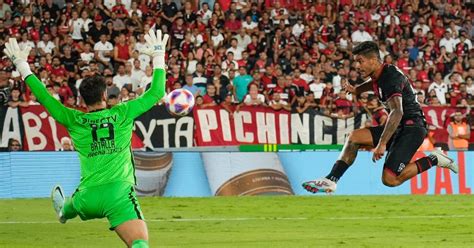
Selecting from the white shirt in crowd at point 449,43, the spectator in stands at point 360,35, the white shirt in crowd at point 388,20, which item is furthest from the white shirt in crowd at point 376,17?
the white shirt in crowd at point 449,43

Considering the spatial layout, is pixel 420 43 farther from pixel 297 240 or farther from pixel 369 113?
pixel 297 240

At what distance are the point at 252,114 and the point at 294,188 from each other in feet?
9.71

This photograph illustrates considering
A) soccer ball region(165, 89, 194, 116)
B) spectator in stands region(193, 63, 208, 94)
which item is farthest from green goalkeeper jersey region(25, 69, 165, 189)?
spectator in stands region(193, 63, 208, 94)

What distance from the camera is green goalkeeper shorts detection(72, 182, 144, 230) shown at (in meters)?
9.14

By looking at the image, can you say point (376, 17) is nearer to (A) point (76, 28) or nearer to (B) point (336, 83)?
(B) point (336, 83)

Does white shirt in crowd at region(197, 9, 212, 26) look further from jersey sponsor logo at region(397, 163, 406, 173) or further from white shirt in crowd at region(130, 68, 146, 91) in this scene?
jersey sponsor logo at region(397, 163, 406, 173)

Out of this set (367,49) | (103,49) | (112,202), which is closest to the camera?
(112,202)

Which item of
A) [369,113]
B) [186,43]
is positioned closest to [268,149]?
[369,113]

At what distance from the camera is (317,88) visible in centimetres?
2828

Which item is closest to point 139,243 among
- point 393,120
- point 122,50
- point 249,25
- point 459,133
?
point 393,120

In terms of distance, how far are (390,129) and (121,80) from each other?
1378 cm

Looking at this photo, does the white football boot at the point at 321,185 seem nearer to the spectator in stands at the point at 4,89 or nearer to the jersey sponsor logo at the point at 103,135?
the jersey sponsor logo at the point at 103,135

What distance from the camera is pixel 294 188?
2336 centimetres

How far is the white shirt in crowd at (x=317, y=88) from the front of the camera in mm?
28141
